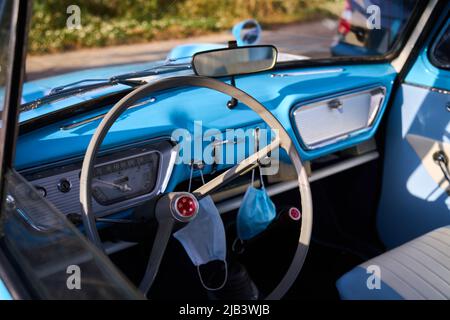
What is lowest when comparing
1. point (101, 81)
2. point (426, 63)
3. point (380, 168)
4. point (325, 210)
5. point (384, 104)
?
point (325, 210)

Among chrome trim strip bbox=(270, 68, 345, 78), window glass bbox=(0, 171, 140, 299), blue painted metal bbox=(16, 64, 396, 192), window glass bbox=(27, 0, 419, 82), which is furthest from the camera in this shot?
window glass bbox=(27, 0, 419, 82)

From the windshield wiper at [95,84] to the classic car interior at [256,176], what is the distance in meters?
0.04

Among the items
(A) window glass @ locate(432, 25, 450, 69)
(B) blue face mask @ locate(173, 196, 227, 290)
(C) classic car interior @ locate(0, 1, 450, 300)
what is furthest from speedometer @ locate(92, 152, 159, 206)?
(A) window glass @ locate(432, 25, 450, 69)

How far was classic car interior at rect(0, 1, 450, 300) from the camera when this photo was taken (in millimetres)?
1551

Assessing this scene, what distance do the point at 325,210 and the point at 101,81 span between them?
1523 mm

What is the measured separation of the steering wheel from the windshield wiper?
1.84 feet

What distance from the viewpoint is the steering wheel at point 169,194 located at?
1450 mm

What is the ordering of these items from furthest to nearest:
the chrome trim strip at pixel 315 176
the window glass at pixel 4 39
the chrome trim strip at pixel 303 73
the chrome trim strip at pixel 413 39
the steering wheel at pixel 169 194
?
the chrome trim strip at pixel 413 39 < the chrome trim strip at pixel 303 73 < the chrome trim strip at pixel 315 176 < the steering wheel at pixel 169 194 < the window glass at pixel 4 39

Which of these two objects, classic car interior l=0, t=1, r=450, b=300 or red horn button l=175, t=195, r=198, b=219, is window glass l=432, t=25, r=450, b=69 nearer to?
classic car interior l=0, t=1, r=450, b=300

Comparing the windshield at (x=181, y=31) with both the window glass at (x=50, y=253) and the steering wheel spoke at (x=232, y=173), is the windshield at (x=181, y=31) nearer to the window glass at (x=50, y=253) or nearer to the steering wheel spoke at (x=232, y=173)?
the window glass at (x=50, y=253)

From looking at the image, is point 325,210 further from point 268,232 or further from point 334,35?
point 334,35

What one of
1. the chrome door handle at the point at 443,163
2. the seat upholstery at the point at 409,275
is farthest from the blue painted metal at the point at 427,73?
the seat upholstery at the point at 409,275

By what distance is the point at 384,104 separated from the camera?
2.74 meters
